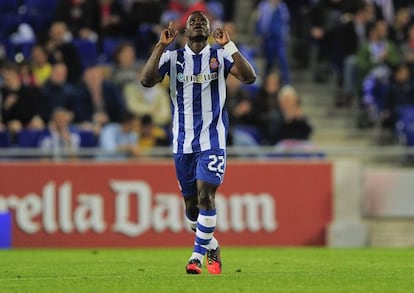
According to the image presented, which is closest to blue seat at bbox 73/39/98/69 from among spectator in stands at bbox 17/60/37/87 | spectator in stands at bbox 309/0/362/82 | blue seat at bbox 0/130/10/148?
spectator in stands at bbox 17/60/37/87

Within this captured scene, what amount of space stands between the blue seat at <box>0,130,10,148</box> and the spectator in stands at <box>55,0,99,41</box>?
386 centimetres

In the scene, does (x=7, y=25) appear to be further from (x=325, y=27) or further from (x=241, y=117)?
(x=325, y=27)

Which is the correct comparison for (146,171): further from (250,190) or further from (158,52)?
(158,52)

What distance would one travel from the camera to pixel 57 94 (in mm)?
20938

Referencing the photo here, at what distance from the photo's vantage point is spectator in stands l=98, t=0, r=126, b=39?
77.3 ft

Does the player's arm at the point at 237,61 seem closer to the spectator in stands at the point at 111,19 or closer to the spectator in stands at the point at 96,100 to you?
the spectator in stands at the point at 96,100

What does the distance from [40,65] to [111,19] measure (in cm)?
219

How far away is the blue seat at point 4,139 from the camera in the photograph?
19438mm

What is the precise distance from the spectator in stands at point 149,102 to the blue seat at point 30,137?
6.81ft

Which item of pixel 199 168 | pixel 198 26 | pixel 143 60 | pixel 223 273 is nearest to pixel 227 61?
pixel 198 26

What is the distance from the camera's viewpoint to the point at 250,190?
19438mm

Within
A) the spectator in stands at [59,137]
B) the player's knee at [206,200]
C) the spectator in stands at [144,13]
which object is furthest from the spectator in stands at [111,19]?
the player's knee at [206,200]

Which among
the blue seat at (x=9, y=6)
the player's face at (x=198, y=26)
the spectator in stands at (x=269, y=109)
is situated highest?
the blue seat at (x=9, y=6)

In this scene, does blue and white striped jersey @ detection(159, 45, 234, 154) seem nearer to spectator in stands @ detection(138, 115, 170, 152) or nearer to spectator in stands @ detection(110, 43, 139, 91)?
spectator in stands @ detection(138, 115, 170, 152)
